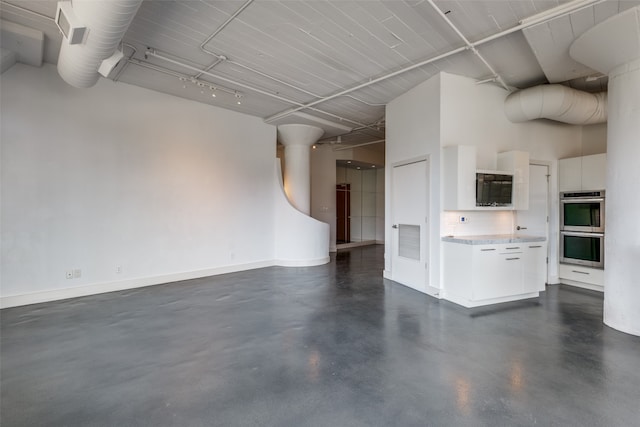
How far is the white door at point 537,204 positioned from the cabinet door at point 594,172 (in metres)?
0.51

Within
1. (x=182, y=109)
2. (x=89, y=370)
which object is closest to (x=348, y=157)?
(x=182, y=109)

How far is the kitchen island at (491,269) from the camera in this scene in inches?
155

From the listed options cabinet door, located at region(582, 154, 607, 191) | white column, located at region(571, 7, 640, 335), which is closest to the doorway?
cabinet door, located at region(582, 154, 607, 191)

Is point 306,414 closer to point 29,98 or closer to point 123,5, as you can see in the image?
point 123,5

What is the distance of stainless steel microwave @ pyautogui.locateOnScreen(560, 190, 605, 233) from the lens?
474 centimetres

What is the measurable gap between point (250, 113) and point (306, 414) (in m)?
5.96

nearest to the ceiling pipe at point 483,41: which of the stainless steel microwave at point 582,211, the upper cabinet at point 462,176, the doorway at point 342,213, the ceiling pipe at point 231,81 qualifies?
the ceiling pipe at point 231,81

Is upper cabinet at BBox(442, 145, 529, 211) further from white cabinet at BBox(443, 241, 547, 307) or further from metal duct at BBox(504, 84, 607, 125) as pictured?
metal duct at BBox(504, 84, 607, 125)

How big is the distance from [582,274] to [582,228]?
0.78 m

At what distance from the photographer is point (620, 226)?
3.20m

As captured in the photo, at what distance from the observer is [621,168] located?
10.5ft

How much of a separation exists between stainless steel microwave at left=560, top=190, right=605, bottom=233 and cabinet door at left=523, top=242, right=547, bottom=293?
1306 mm

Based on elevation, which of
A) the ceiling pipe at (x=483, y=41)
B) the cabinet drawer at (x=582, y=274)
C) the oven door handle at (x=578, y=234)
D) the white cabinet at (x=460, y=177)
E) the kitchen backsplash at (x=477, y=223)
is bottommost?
the cabinet drawer at (x=582, y=274)

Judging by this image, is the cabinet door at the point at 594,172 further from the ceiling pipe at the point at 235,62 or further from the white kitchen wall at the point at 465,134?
the ceiling pipe at the point at 235,62
